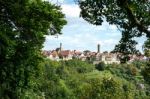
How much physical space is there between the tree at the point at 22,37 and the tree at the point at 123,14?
44.6ft

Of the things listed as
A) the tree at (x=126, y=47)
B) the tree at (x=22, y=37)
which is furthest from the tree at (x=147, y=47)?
the tree at (x=22, y=37)

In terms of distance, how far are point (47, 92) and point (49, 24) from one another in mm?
106061

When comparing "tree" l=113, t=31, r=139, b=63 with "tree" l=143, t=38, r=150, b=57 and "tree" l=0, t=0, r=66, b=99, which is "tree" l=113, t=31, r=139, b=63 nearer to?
"tree" l=143, t=38, r=150, b=57

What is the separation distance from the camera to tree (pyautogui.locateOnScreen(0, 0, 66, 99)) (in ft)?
107

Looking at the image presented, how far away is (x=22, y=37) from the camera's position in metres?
34.2

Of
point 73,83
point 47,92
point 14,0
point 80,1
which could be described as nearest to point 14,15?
point 14,0

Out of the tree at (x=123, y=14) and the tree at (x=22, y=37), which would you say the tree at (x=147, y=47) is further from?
the tree at (x=22, y=37)

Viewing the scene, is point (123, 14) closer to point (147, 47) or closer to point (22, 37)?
point (147, 47)

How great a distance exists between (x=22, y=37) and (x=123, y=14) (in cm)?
1663

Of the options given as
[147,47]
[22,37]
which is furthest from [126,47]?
[22,37]

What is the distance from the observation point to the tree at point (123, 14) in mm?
17719

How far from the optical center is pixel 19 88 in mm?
35625

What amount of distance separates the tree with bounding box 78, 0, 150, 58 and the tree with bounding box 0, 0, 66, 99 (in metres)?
13.6

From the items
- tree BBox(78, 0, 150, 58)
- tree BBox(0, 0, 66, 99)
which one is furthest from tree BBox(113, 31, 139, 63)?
tree BBox(0, 0, 66, 99)
